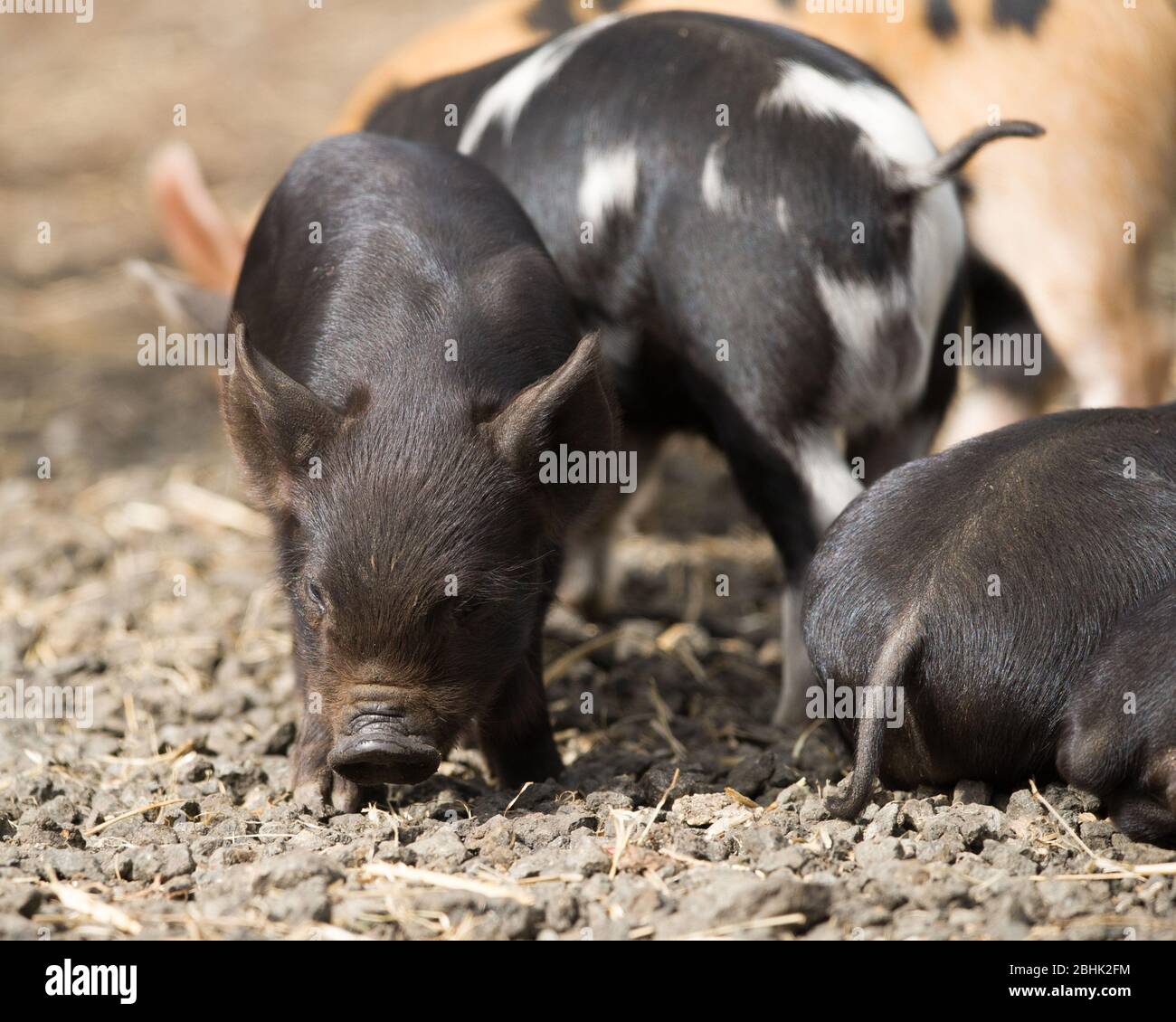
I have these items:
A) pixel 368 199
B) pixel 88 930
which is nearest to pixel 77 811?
pixel 88 930

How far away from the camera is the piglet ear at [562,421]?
2.81m

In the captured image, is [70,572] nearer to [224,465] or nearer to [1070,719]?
[224,465]

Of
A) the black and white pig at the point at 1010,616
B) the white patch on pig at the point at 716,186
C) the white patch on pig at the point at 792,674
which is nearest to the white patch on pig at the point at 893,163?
the white patch on pig at the point at 716,186

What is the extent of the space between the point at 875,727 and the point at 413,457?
96cm

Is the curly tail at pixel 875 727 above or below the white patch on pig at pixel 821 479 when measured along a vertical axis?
below

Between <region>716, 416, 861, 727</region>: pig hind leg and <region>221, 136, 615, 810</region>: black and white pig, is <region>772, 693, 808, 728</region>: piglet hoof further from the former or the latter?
<region>221, 136, 615, 810</region>: black and white pig

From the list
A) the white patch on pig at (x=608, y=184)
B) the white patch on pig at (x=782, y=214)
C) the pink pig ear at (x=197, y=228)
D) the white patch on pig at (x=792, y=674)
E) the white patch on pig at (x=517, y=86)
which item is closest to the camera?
the white patch on pig at (x=782, y=214)

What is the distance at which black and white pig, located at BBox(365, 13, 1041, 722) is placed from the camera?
3332 mm

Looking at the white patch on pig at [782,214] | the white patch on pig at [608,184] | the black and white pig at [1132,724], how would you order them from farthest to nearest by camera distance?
1. the white patch on pig at [608,184]
2. the white patch on pig at [782,214]
3. the black and white pig at [1132,724]

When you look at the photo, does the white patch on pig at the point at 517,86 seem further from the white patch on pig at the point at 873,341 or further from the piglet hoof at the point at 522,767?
the piglet hoof at the point at 522,767

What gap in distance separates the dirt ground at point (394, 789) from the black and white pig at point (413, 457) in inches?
8.6

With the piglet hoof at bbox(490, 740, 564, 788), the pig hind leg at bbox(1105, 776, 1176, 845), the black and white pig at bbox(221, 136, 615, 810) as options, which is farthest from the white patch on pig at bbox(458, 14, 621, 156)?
the pig hind leg at bbox(1105, 776, 1176, 845)

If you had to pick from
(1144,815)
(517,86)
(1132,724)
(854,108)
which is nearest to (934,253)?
(854,108)

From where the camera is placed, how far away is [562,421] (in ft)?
9.59
